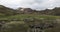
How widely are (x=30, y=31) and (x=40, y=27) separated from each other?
7.70 metres

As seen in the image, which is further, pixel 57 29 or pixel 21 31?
pixel 57 29

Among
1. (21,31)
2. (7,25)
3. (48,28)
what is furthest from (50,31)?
(7,25)

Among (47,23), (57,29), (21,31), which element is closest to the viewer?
(21,31)

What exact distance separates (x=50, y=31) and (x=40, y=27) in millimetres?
6147

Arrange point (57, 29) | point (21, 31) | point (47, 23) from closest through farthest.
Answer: point (21, 31) < point (57, 29) < point (47, 23)

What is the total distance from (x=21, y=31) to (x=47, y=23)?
18133 mm

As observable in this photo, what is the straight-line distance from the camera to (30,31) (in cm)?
7556

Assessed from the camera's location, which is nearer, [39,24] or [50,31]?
[50,31]

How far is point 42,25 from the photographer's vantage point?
83062 millimetres

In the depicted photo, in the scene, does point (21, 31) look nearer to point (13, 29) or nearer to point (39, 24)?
point (13, 29)

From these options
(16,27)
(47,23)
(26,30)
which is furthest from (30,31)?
(47,23)

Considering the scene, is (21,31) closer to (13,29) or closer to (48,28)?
(13,29)

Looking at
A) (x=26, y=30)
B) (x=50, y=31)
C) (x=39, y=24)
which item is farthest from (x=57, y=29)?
(x=26, y=30)

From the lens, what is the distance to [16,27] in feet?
249
